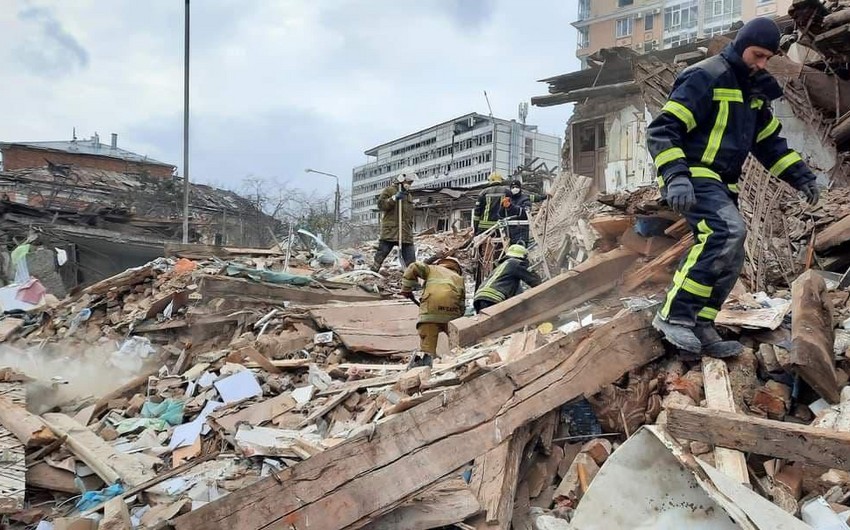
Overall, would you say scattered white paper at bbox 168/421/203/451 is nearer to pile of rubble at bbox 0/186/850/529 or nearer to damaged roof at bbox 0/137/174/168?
pile of rubble at bbox 0/186/850/529

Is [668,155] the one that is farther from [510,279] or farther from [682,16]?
[682,16]

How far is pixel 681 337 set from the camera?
9.08ft

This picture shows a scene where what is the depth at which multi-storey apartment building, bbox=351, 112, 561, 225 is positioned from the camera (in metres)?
59.5

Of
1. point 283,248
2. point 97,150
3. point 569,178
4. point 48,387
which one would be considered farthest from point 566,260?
point 97,150

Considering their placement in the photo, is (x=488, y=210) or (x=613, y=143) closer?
(x=488, y=210)

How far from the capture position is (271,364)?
5.12m

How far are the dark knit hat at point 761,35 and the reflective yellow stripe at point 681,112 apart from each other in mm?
395

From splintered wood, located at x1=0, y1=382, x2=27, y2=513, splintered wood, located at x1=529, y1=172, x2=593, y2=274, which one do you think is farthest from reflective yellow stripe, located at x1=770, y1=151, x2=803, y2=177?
splintered wood, located at x1=0, y1=382, x2=27, y2=513

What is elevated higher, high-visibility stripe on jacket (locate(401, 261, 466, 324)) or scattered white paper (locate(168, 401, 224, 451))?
high-visibility stripe on jacket (locate(401, 261, 466, 324))

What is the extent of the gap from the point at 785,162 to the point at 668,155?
87cm

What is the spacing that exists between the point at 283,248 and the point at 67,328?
4.35 meters

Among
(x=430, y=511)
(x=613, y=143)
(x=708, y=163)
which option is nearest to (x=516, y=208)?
(x=708, y=163)

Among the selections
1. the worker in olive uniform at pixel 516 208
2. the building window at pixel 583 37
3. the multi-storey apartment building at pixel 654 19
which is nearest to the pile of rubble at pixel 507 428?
the worker in olive uniform at pixel 516 208

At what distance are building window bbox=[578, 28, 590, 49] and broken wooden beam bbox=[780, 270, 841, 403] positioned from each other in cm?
4519
